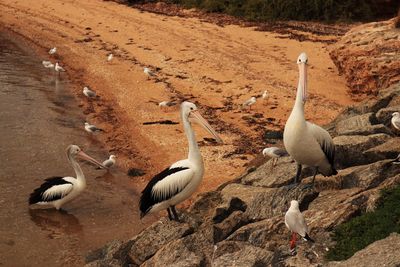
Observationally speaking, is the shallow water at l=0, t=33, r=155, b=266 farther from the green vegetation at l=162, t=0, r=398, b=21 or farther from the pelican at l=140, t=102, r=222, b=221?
the green vegetation at l=162, t=0, r=398, b=21

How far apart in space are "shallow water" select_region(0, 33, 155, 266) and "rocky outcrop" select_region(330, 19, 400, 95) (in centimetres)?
682


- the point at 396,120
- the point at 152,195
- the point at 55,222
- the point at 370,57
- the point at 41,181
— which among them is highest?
the point at 370,57

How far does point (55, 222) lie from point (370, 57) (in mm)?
9109

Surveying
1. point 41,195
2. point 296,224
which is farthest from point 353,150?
point 41,195

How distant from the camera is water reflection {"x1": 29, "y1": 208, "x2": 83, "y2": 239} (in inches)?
457

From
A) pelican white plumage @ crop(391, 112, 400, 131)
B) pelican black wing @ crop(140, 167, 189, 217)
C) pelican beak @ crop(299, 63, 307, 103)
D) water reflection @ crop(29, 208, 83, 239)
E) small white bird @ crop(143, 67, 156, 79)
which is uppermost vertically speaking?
pelican beak @ crop(299, 63, 307, 103)

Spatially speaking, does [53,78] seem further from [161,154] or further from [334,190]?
[334,190]

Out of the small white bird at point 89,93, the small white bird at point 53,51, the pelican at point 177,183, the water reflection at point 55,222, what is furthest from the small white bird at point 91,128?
the small white bird at point 53,51

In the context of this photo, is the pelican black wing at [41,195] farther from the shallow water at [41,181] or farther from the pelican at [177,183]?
the pelican at [177,183]

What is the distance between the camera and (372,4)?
2698 cm

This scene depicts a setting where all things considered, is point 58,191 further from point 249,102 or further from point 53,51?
point 53,51

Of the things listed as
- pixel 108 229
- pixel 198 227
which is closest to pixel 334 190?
pixel 198 227

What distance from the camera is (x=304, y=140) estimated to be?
8461 millimetres

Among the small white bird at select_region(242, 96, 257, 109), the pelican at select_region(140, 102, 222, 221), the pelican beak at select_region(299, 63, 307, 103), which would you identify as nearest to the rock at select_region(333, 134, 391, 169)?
the pelican beak at select_region(299, 63, 307, 103)
